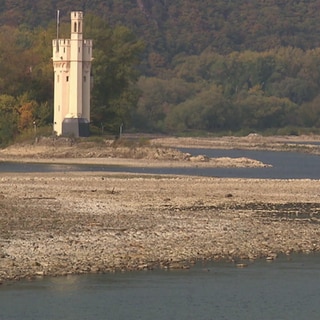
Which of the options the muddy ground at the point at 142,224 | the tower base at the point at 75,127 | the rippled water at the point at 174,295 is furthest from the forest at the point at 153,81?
the rippled water at the point at 174,295

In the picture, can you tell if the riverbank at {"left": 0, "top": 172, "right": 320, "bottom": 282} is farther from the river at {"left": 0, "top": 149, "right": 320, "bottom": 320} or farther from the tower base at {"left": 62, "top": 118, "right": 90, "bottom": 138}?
the tower base at {"left": 62, "top": 118, "right": 90, "bottom": 138}

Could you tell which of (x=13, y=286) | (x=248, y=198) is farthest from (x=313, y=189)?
(x=13, y=286)

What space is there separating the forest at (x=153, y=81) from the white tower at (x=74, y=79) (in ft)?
7.61

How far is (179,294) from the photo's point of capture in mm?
24094

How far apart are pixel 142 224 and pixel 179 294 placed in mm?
6842

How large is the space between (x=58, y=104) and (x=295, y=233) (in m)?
43.4

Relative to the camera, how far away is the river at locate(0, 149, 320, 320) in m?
22.6

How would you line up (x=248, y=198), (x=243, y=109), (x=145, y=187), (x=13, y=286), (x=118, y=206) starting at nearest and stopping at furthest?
1. (x=13, y=286)
2. (x=118, y=206)
3. (x=248, y=198)
4. (x=145, y=187)
5. (x=243, y=109)

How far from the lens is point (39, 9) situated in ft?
605

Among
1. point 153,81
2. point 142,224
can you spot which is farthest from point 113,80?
point 153,81

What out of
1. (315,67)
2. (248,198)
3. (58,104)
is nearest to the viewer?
(248,198)

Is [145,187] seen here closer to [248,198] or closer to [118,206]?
[248,198]

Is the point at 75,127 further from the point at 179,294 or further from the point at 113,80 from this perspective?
the point at 179,294

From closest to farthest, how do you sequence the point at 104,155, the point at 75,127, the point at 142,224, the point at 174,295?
the point at 174,295 → the point at 142,224 → the point at 104,155 → the point at 75,127
